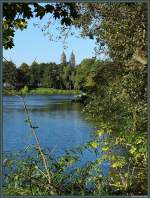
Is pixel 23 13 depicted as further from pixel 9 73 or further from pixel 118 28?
pixel 118 28

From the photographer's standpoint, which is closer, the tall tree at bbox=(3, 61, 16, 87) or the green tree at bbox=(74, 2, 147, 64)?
the tall tree at bbox=(3, 61, 16, 87)

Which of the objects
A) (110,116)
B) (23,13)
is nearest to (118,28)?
(110,116)

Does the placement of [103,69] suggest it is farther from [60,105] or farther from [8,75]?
[60,105]

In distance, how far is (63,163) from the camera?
7695 millimetres

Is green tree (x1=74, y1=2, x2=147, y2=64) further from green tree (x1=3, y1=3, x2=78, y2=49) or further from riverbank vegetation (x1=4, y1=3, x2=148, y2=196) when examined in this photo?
green tree (x1=3, y1=3, x2=78, y2=49)

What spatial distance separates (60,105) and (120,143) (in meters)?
36.6

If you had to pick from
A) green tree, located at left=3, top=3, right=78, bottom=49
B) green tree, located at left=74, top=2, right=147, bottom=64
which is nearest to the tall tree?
green tree, located at left=3, top=3, right=78, bottom=49

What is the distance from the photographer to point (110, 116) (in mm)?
11469

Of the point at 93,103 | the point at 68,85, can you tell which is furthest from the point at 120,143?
the point at 68,85

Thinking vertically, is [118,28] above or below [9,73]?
above

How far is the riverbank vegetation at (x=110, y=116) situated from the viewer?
723cm

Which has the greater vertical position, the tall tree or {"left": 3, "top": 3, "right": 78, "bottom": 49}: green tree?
{"left": 3, "top": 3, "right": 78, "bottom": 49}: green tree

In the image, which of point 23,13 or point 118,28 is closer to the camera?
point 23,13

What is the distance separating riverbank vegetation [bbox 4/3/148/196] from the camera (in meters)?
7.23
